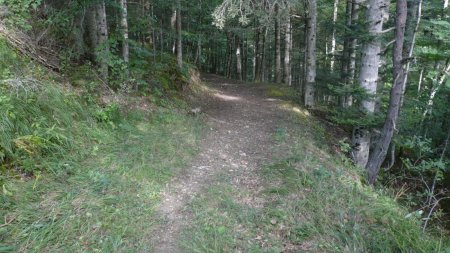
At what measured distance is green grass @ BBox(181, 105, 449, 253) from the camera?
136 inches

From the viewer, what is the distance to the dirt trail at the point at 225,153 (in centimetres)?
412

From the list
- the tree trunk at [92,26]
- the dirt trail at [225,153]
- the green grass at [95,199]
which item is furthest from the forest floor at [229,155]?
the tree trunk at [92,26]

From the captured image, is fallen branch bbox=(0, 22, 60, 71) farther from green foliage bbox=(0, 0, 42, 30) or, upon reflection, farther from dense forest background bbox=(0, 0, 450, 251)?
green foliage bbox=(0, 0, 42, 30)

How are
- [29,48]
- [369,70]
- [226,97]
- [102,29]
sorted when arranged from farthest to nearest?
[226,97] → [102,29] → [369,70] → [29,48]

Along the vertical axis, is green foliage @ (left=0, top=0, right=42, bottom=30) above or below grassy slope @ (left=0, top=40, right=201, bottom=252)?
above

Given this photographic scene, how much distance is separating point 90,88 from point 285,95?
347 inches

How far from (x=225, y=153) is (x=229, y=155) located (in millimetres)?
138

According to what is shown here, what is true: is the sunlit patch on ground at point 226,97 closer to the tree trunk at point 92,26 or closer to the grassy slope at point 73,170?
the tree trunk at point 92,26

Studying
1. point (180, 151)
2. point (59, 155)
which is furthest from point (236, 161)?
point (59, 155)

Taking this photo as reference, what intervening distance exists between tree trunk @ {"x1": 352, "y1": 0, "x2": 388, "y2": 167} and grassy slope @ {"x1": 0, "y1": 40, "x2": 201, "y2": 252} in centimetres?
433

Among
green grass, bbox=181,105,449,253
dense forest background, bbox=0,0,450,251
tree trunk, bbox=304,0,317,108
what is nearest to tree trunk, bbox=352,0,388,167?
dense forest background, bbox=0,0,450,251

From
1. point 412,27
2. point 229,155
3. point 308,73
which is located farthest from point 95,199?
point 308,73

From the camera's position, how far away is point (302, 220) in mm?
3955

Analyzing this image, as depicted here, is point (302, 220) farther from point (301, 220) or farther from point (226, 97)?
point (226, 97)
